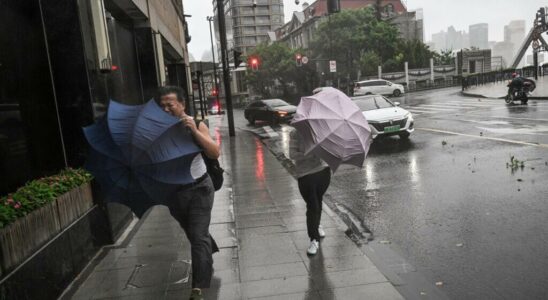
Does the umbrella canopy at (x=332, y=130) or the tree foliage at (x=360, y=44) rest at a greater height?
the tree foliage at (x=360, y=44)

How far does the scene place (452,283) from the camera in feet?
14.1

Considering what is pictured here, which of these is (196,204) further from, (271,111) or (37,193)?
(271,111)

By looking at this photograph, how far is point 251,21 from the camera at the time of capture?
12925cm

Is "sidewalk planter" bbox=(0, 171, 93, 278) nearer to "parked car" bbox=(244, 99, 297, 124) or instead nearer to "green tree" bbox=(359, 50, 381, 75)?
"parked car" bbox=(244, 99, 297, 124)

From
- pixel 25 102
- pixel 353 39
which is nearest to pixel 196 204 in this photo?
pixel 25 102

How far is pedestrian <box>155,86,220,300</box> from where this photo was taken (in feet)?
12.3

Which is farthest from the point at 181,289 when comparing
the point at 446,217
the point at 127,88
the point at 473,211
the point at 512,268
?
the point at 127,88

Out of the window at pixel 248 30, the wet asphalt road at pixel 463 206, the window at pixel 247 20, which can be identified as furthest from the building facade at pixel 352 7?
the wet asphalt road at pixel 463 206

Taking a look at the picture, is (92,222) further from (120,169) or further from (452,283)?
(452,283)

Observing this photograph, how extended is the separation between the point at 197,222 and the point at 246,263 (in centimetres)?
125

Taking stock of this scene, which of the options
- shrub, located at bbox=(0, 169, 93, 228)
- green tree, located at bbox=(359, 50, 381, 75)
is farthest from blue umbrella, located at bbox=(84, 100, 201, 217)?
green tree, located at bbox=(359, 50, 381, 75)

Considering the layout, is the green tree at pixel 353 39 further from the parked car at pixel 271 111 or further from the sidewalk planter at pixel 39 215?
the sidewalk planter at pixel 39 215

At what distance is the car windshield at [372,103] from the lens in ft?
46.7

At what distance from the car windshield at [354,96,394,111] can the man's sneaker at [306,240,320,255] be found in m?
9.50
